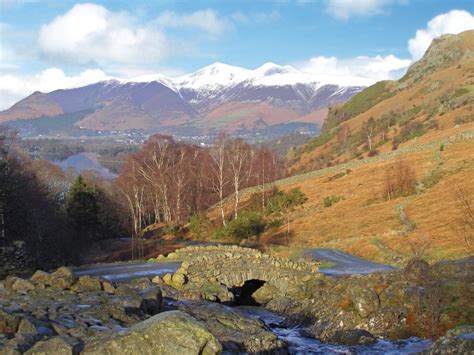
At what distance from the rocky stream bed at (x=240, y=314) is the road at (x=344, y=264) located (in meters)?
5.82

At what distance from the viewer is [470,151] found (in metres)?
77.4

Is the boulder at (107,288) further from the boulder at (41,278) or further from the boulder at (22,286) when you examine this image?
the boulder at (22,286)

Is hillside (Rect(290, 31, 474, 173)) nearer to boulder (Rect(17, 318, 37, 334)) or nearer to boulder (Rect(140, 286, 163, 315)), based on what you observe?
boulder (Rect(140, 286, 163, 315))

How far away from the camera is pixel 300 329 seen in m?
23.7

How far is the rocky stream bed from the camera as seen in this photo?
1252 cm

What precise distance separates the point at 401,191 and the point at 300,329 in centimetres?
4981

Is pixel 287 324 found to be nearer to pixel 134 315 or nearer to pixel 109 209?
pixel 134 315

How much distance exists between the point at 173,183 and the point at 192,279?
52542 mm

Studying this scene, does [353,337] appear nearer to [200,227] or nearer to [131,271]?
[131,271]

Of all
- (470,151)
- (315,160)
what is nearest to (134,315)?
(470,151)

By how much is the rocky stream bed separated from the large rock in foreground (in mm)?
25

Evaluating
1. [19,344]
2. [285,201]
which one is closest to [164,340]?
[19,344]

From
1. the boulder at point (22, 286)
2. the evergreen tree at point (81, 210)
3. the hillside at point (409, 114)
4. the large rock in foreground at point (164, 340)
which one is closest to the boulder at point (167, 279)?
the boulder at point (22, 286)

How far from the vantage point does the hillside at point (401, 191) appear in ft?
149
